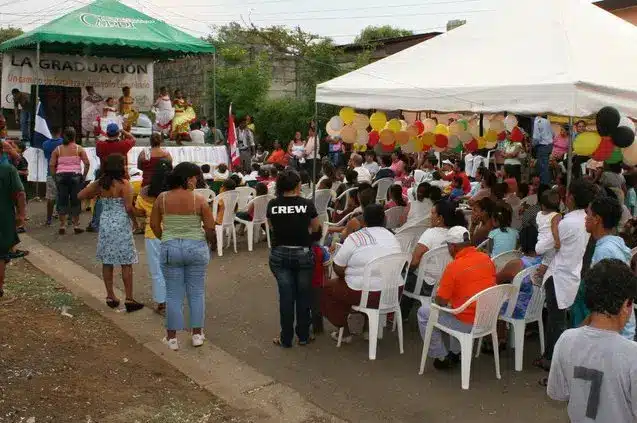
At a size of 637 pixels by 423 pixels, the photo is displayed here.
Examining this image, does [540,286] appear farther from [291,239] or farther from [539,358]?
[291,239]

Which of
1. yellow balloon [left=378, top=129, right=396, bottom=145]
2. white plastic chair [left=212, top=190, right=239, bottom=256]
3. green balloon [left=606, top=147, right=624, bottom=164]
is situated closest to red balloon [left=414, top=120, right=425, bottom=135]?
yellow balloon [left=378, top=129, right=396, bottom=145]

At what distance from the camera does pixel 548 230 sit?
5113 mm

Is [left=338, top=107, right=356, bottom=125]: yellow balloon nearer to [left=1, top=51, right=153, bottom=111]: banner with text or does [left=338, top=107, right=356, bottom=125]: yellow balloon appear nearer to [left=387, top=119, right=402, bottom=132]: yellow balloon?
[left=387, top=119, right=402, bottom=132]: yellow balloon

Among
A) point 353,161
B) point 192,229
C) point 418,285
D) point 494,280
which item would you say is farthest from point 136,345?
point 353,161

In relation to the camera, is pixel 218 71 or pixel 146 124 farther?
pixel 218 71

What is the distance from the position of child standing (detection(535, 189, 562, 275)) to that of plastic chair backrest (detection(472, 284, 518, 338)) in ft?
1.12

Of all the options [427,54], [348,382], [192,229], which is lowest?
[348,382]

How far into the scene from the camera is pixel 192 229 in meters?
5.60

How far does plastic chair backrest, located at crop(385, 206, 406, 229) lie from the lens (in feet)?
27.5

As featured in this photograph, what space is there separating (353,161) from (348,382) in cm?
648

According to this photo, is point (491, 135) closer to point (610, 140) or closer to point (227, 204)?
point (227, 204)

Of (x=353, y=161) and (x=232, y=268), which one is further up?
(x=353, y=161)

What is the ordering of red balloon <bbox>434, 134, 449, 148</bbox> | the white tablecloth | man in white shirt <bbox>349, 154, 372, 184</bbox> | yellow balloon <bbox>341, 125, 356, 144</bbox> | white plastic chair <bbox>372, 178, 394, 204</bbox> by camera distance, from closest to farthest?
yellow balloon <bbox>341, 125, 356, 144</bbox>
man in white shirt <bbox>349, 154, 372, 184</bbox>
white plastic chair <bbox>372, 178, 394, 204</bbox>
red balloon <bbox>434, 134, 449, 148</bbox>
the white tablecloth

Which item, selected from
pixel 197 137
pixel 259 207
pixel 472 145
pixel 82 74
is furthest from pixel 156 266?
→ pixel 82 74
